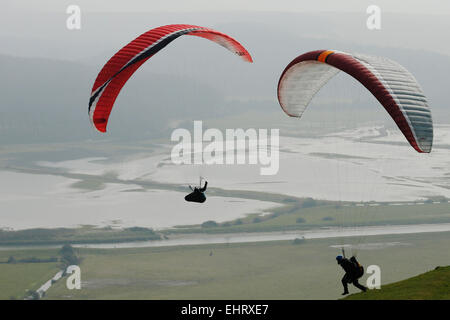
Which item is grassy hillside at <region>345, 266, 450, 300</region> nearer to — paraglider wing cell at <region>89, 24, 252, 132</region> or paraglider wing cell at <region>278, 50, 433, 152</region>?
paraglider wing cell at <region>278, 50, 433, 152</region>

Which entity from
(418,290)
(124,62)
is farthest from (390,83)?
(418,290)

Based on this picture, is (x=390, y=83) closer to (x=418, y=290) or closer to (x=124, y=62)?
(x=124, y=62)

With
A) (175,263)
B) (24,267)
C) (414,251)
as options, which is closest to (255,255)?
(175,263)

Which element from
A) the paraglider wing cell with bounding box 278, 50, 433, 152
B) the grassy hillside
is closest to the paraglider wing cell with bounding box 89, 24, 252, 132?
the paraglider wing cell with bounding box 278, 50, 433, 152

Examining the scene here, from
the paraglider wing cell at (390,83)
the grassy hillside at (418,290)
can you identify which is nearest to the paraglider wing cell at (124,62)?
the paraglider wing cell at (390,83)

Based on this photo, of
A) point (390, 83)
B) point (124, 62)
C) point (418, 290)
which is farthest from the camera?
point (418, 290)

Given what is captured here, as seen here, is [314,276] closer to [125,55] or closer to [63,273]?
[63,273]
